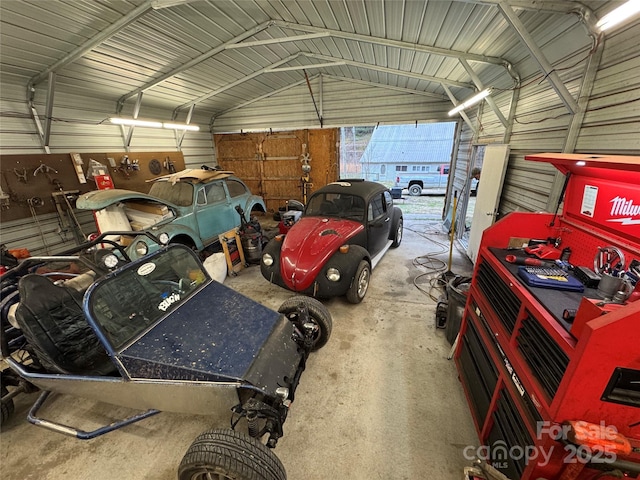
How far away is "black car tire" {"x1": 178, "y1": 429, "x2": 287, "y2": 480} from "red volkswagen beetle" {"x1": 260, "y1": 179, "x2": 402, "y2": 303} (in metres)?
2.12

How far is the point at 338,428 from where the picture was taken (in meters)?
2.16

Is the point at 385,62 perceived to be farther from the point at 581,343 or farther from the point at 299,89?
the point at 581,343

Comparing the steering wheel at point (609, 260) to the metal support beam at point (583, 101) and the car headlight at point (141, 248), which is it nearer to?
the metal support beam at point (583, 101)

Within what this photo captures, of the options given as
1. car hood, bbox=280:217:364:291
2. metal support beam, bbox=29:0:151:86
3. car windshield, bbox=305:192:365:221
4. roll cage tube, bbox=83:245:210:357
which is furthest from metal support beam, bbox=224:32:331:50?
roll cage tube, bbox=83:245:210:357

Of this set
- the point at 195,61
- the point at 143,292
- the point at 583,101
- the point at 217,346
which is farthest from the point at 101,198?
the point at 583,101

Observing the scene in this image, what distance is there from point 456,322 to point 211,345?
2603mm

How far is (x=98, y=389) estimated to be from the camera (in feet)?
6.18

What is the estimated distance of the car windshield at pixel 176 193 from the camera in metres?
5.04

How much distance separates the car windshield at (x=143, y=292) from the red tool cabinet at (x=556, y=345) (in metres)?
2.52

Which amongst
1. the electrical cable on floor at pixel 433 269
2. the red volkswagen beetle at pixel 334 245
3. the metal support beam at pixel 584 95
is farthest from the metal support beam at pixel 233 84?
the electrical cable on floor at pixel 433 269

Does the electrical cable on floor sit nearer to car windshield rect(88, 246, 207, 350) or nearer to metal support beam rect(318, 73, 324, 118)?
car windshield rect(88, 246, 207, 350)

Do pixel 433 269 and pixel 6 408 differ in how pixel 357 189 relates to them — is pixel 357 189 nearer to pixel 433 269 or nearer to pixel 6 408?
pixel 433 269

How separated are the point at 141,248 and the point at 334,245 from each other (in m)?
3.12

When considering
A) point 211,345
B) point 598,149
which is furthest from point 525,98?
point 211,345
